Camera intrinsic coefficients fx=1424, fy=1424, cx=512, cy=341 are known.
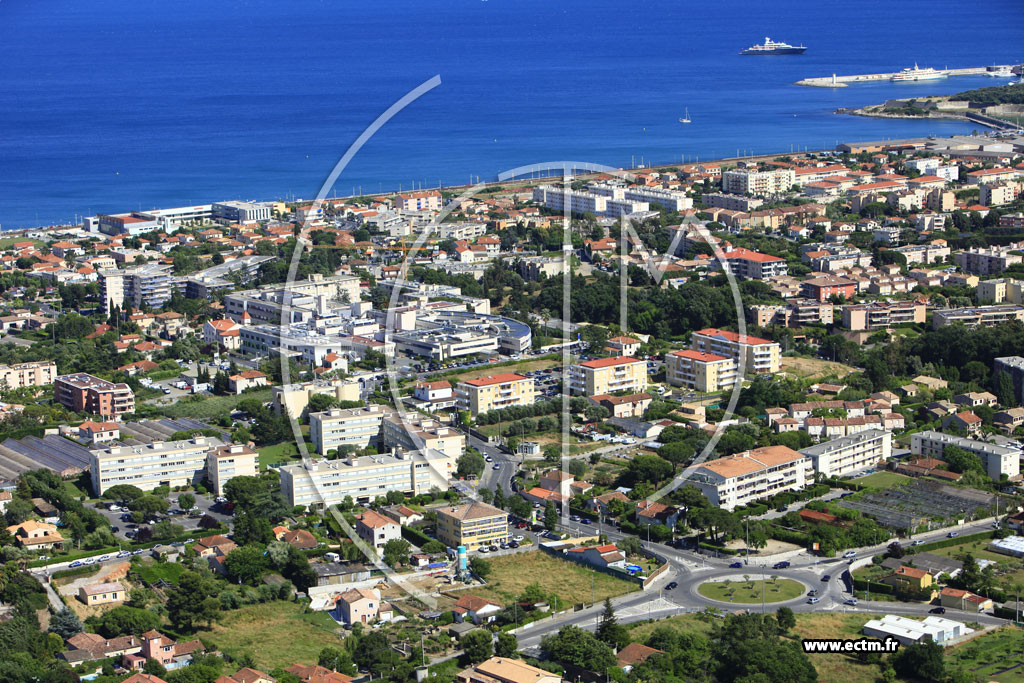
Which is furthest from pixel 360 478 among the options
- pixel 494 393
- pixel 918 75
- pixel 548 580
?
pixel 918 75

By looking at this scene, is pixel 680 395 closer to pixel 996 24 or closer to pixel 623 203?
pixel 623 203

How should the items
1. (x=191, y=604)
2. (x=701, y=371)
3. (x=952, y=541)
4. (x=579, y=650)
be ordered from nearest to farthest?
(x=579, y=650)
(x=191, y=604)
(x=952, y=541)
(x=701, y=371)

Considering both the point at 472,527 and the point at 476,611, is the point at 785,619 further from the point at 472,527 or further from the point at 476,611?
the point at 472,527

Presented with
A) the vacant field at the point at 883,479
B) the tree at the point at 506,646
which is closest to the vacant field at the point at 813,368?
the vacant field at the point at 883,479

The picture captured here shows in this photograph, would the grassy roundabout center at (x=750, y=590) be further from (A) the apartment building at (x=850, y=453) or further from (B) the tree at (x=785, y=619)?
(A) the apartment building at (x=850, y=453)

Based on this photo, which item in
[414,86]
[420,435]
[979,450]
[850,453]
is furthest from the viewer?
[414,86]
